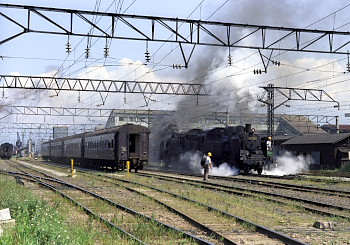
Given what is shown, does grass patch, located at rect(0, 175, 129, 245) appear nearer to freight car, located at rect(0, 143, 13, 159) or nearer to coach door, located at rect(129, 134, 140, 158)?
coach door, located at rect(129, 134, 140, 158)

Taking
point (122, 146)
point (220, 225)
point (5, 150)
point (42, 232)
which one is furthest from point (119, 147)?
point (5, 150)

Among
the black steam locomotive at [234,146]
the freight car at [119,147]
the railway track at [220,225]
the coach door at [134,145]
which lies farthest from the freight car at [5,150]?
the railway track at [220,225]

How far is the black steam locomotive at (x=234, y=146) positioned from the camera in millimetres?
30469

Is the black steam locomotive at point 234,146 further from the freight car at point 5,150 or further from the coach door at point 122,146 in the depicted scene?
the freight car at point 5,150

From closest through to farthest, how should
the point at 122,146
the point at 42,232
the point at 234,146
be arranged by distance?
the point at 42,232 < the point at 234,146 < the point at 122,146

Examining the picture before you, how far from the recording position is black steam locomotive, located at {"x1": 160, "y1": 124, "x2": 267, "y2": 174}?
30469 mm

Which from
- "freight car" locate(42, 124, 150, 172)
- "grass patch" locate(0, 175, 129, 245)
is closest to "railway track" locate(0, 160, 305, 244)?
"grass patch" locate(0, 175, 129, 245)

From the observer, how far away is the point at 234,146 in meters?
30.8

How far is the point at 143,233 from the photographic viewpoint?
9.59 meters

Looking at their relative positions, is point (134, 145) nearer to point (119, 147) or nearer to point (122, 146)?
point (122, 146)

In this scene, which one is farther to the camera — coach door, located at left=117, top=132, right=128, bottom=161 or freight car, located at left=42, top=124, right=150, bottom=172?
freight car, located at left=42, top=124, right=150, bottom=172

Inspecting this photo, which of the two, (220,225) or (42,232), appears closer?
(42,232)

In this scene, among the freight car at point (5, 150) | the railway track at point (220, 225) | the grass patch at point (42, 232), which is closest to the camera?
the grass patch at point (42, 232)

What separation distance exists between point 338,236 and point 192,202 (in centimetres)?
581
